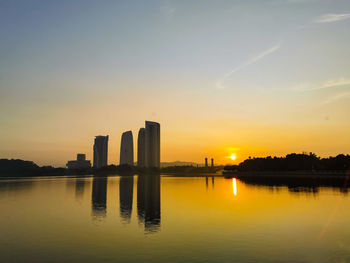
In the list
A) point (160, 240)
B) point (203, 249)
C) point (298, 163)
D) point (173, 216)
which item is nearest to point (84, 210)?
point (173, 216)

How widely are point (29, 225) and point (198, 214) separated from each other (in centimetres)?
2436

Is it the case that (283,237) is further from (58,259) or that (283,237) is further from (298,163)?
(298,163)

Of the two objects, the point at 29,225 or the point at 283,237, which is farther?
the point at 29,225

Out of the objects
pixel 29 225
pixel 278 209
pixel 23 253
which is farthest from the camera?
pixel 278 209

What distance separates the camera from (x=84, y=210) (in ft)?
175

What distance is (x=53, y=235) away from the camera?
34.2 m

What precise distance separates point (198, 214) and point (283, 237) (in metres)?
17.8

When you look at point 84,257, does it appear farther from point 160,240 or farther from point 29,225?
point 29,225

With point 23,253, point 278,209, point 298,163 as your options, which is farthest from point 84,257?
point 298,163

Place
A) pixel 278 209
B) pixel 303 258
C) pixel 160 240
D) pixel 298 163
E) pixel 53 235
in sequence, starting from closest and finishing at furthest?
pixel 303 258
pixel 160 240
pixel 53 235
pixel 278 209
pixel 298 163

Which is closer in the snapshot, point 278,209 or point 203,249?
point 203,249

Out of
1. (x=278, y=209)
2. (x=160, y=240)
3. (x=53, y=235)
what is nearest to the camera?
(x=160, y=240)

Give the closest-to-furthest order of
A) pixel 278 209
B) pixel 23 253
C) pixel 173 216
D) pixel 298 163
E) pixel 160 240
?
1. pixel 23 253
2. pixel 160 240
3. pixel 173 216
4. pixel 278 209
5. pixel 298 163

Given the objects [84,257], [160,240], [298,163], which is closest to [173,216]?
[160,240]
